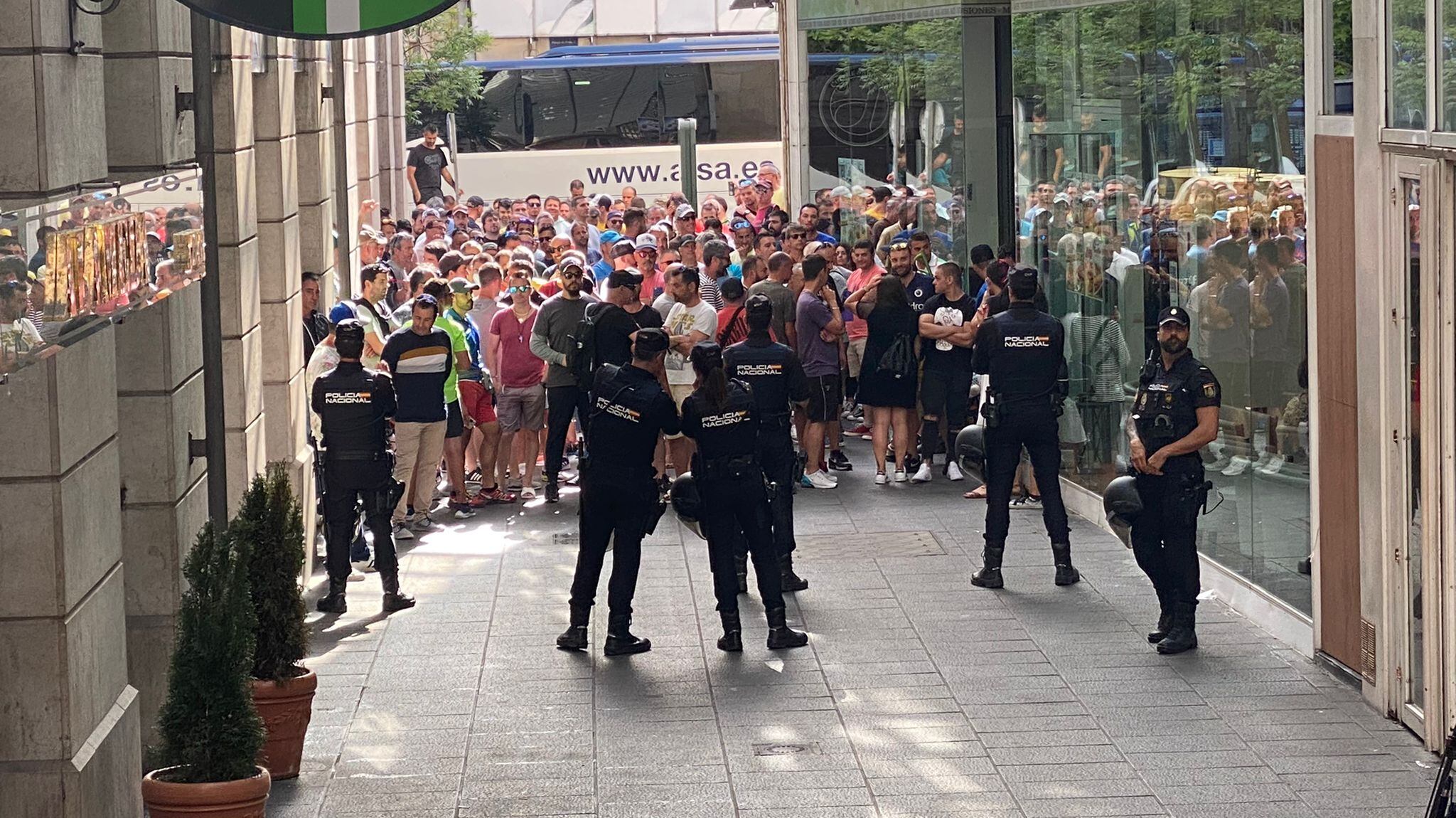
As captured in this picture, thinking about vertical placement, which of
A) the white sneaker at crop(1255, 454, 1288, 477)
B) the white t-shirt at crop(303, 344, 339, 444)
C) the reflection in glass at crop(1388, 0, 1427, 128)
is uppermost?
the reflection in glass at crop(1388, 0, 1427, 128)

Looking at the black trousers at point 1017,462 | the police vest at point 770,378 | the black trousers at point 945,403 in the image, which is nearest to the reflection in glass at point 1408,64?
the black trousers at point 1017,462

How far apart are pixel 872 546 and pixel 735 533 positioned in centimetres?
294

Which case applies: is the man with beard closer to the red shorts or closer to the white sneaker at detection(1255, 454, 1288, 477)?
the red shorts

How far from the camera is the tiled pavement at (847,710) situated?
8586mm

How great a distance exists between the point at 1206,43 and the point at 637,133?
85.3 ft

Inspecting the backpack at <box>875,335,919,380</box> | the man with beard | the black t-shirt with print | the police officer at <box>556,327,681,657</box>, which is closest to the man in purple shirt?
the backpack at <box>875,335,919,380</box>

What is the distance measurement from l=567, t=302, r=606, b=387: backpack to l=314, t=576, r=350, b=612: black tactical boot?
3.06 m

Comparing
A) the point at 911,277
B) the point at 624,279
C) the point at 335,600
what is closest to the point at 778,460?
the point at 335,600

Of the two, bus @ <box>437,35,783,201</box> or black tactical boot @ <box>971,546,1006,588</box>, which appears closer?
black tactical boot @ <box>971,546,1006,588</box>

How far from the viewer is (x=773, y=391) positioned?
1222cm

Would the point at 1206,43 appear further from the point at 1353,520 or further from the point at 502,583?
the point at 502,583

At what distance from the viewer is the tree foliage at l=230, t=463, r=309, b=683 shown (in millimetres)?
8656

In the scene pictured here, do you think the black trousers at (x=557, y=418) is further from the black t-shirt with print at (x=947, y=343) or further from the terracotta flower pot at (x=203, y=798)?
the terracotta flower pot at (x=203, y=798)

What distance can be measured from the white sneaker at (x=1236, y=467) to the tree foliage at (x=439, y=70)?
25449mm
